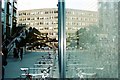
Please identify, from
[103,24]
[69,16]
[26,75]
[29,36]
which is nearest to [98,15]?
[103,24]

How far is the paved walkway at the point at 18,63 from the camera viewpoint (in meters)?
3.66

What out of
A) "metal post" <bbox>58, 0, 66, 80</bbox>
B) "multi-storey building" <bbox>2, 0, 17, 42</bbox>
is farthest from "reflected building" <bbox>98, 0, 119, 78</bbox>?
"multi-storey building" <bbox>2, 0, 17, 42</bbox>

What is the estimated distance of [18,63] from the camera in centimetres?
370

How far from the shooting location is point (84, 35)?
3.59 meters

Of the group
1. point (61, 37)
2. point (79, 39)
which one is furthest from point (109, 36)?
point (61, 37)

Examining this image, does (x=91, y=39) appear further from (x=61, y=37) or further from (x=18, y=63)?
(x=18, y=63)

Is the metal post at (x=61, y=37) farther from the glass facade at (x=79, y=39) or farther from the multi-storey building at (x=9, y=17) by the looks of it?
the multi-storey building at (x=9, y=17)

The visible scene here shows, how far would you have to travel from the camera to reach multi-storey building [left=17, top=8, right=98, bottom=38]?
359 cm

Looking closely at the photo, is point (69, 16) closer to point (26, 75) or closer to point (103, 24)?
point (103, 24)

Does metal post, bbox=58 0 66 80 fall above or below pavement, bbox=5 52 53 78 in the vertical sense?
above

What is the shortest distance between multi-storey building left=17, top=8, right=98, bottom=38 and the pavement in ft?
1.20

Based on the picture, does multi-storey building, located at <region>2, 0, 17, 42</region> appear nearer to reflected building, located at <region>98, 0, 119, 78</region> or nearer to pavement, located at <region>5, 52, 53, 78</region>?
pavement, located at <region>5, 52, 53, 78</region>

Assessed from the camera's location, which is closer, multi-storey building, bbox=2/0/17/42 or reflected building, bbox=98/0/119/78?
reflected building, bbox=98/0/119/78

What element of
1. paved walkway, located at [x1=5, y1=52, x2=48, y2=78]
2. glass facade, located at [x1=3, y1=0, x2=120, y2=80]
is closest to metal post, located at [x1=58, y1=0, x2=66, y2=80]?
glass facade, located at [x1=3, y1=0, x2=120, y2=80]
